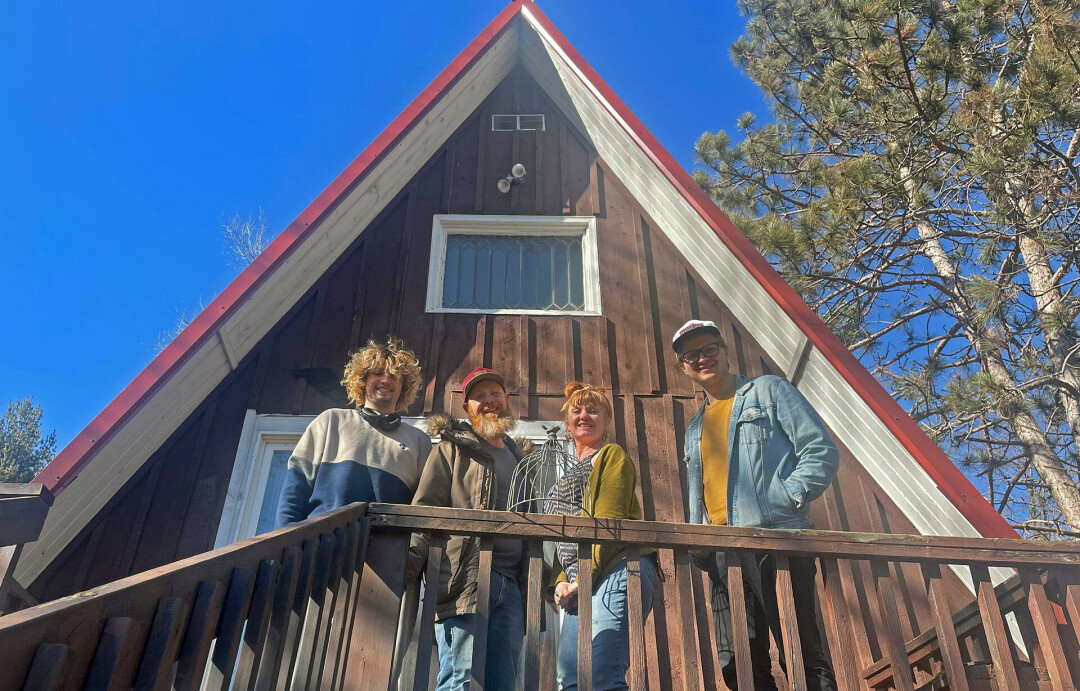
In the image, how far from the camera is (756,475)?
289cm

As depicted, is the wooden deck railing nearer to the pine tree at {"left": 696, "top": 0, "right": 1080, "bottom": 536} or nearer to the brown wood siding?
the brown wood siding

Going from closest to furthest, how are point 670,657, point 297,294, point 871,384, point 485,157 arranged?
1. point 670,657
2. point 871,384
3. point 297,294
4. point 485,157

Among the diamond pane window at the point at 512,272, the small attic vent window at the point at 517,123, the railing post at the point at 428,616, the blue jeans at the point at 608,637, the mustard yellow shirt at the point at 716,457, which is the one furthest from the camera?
the small attic vent window at the point at 517,123

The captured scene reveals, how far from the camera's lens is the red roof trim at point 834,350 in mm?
3680

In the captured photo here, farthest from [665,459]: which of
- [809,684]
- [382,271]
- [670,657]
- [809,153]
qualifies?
[809,153]

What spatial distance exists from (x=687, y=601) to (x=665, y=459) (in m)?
2.20

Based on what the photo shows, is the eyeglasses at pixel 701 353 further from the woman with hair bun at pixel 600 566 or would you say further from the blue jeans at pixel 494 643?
the blue jeans at pixel 494 643

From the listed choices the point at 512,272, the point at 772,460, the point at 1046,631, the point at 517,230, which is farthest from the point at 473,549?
the point at 517,230

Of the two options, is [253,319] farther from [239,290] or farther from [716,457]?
[716,457]

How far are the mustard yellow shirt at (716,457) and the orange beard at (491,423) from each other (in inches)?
33.0

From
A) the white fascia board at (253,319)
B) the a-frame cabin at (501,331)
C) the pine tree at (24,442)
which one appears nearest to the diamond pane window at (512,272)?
the a-frame cabin at (501,331)

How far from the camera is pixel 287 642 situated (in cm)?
193

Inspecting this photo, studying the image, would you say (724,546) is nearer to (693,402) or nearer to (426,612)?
→ (426,612)

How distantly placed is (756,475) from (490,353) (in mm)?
2482
